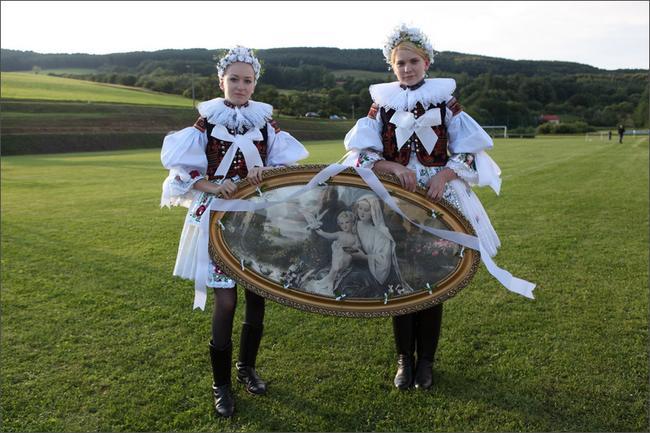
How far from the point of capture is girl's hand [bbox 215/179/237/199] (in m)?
2.92

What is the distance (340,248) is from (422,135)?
0.79 meters

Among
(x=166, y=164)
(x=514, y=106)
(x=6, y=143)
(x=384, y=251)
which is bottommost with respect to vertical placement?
(x=6, y=143)

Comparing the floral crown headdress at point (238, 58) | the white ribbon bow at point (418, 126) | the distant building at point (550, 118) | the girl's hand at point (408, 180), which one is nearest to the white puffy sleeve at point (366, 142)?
the white ribbon bow at point (418, 126)

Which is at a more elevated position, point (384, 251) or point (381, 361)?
point (384, 251)

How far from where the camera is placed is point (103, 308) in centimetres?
486

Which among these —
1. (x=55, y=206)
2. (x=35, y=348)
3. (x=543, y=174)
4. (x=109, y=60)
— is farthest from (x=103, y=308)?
(x=109, y=60)

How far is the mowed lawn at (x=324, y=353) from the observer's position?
3086 mm

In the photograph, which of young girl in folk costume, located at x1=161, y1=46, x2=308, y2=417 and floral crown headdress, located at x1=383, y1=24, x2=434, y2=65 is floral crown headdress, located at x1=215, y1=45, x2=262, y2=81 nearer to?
young girl in folk costume, located at x1=161, y1=46, x2=308, y2=417

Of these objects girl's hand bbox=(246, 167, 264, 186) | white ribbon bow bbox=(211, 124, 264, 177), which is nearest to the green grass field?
white ribbon bow bbox=(211, 124, 264, 177)

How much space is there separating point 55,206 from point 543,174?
13.6 metres

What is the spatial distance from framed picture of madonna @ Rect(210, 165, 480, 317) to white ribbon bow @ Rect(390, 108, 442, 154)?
1.26ft

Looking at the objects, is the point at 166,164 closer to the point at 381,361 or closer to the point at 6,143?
the point at 381,361

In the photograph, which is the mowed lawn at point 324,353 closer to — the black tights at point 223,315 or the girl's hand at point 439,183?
the black tights at point 223,315

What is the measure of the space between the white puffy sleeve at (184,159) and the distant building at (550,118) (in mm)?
63486
